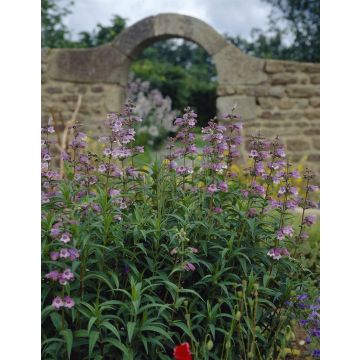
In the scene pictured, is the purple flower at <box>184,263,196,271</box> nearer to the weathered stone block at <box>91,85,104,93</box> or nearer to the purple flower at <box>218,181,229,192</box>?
the purple flower at <box>218,181,229,192</box>

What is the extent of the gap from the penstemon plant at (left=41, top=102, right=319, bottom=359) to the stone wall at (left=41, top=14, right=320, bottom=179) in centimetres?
504

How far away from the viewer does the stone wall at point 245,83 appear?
7789mm

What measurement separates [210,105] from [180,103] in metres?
0.85

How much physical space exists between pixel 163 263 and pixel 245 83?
18.8 ft

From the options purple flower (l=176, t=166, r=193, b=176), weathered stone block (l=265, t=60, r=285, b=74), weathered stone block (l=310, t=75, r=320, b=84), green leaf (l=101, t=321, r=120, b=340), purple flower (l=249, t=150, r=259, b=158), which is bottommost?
green leaf (l=101, t=321, r=120, b=340)

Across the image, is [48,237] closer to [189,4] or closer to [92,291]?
[92,291]

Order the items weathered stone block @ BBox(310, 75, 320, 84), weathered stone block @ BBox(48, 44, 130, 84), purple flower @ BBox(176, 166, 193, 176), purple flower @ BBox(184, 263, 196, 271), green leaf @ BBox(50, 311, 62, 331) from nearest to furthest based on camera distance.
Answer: green leaf @ BBox(50, 311, 62, 331), purple flower @ BBox(184, 263, 196, 271), purple flower @ BBox(176, 166, 193, 176), weathered stone block @ BBox(310, 75, 320, 84), weathered stone block @ BBox(48, 44, 130, 84)

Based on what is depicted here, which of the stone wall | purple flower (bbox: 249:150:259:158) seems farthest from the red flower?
the stone wall

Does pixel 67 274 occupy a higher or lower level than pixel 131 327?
higher

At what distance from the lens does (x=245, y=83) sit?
25.7 ft

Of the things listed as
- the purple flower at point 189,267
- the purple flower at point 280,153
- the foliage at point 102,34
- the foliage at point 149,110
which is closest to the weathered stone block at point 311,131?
the foliage at point 149,110

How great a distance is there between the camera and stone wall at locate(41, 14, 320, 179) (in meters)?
7.79

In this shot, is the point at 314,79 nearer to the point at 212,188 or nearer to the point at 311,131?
the point at 311,131

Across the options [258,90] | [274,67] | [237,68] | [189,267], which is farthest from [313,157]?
[189,267]
